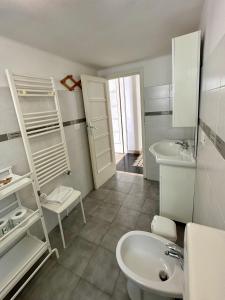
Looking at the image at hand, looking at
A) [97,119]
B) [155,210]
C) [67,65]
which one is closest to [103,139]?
[97,119]

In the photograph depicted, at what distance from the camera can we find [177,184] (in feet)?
5.62

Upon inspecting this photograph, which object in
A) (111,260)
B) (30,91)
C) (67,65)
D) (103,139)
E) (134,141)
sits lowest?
(111,260)

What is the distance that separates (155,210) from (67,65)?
2290 mm

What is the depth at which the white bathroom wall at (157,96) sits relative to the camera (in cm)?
232

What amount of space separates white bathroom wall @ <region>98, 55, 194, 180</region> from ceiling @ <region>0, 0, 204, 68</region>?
414mm

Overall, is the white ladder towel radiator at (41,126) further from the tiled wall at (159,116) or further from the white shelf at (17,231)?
the tiled wall at (159,116)

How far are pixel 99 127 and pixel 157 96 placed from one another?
42.3 inches

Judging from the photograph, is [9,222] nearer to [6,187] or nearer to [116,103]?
[6,187]

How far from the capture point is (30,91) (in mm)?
1517

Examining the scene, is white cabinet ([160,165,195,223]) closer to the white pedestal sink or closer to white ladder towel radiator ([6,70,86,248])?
the white pedestal sink

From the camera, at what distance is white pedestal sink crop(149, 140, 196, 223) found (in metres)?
1.62

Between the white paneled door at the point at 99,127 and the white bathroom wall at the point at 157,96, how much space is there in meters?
0.45

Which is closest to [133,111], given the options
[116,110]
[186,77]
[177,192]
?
[116,110]

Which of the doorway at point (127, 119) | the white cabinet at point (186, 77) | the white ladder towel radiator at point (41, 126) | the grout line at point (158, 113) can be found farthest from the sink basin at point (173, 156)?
the doorway at point (127, 119)
